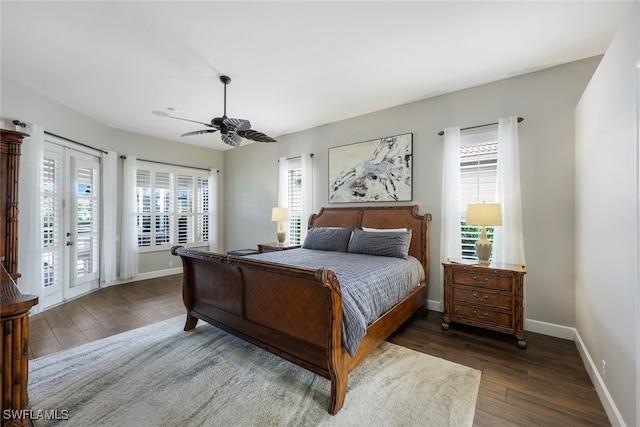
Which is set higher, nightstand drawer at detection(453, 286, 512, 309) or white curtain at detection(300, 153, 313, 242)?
white curtain at detection(300, 153, 313, 242)

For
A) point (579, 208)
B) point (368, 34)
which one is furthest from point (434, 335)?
point (368, 34)

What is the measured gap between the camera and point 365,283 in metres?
2.22

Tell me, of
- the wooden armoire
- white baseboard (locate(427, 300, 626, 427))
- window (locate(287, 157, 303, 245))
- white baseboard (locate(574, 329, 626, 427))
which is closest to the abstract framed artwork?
window (locate(287, 157, 303, 245))

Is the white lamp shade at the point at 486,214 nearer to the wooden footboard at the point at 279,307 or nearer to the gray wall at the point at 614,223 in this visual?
the gray wall at the point at 614,223

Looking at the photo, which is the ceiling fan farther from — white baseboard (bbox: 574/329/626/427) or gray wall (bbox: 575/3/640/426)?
white baseboard (bbox: 574/329/626/427)

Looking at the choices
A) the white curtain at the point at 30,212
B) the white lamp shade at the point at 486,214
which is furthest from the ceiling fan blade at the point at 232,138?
the white lamp shade at the point at 486,214

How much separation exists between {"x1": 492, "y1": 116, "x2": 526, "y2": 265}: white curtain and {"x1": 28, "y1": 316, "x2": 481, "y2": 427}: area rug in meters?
1.49

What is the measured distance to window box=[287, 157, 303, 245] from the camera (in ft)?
16.9

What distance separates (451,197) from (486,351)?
5.77 feet

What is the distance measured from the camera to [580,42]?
2.45m

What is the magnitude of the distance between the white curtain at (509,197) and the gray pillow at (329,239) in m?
1.87

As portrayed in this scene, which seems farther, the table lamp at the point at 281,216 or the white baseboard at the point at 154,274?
the white baseboard at the point at 154,274

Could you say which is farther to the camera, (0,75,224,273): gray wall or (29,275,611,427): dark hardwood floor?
(0,75,224,273): gray wall

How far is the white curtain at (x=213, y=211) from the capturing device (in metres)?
6.46
